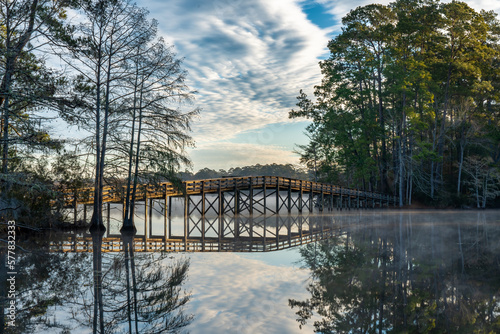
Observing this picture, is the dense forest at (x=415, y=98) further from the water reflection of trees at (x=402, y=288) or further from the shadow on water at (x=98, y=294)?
the shadow on water at (x=98, y=294)

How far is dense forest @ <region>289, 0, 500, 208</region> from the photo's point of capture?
Answer: 38.0 meters

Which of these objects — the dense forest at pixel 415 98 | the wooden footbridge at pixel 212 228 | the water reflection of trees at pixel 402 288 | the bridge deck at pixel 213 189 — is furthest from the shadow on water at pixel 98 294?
the dense forest at pixel 415 98

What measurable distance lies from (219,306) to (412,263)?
581cm

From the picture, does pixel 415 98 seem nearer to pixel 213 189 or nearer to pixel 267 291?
pixel 213 189

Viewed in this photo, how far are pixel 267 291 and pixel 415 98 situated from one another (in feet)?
123

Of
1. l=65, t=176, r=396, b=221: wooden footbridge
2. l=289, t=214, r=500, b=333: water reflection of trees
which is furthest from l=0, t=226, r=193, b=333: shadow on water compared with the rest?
l=65, t=176, r=396, b=221: wooden footbridge

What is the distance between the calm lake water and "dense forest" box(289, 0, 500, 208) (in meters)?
29.5

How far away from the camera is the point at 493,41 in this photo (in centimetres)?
4238

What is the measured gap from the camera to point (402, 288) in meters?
7.31

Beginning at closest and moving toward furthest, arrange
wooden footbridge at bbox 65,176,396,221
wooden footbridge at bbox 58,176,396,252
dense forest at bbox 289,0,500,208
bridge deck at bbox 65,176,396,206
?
wooden footbridge at bbox 58,176,396,252 → bridge deck at bbox 65,176,396,206 → wooden footbridge at bbox 65,176,396,221 → dense forest at bbox 289,0,500,208

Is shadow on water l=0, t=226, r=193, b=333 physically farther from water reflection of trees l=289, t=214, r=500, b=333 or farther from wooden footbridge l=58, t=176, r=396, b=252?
wooden footbridge l=58, t=176, r=396, b=252

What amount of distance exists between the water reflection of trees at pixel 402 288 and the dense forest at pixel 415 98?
2823 cm

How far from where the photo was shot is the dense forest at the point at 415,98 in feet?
125

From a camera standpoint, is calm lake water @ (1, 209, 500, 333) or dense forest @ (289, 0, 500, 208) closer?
calm lake water @ (1, 209, 500, 333)
